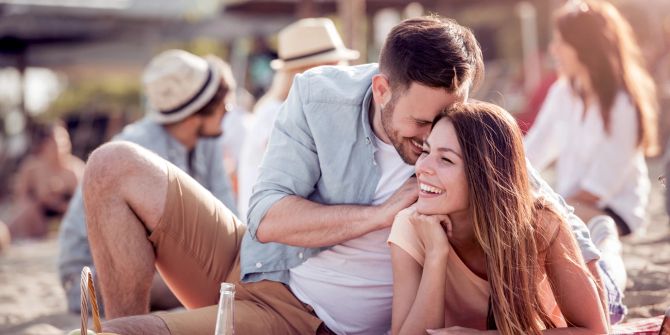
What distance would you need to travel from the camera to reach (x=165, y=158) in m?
5.32

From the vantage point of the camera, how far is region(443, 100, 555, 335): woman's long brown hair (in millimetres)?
2816

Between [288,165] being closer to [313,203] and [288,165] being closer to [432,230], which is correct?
[313,203]

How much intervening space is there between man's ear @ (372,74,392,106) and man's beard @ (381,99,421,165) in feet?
0.08

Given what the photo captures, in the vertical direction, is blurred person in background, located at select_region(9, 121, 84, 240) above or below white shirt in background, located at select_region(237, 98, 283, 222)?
below

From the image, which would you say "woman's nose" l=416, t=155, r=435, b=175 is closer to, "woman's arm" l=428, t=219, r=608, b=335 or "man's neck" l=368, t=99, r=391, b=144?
"man's neck" l=368, t=99, r=391, b=144

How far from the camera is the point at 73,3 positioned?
44.9 ft

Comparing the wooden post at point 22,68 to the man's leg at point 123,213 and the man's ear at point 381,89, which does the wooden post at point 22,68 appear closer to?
the man's leg at point 123,213

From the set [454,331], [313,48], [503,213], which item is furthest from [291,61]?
[454,331]

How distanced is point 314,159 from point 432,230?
0.61 metres

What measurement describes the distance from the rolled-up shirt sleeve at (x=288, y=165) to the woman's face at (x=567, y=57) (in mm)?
2545

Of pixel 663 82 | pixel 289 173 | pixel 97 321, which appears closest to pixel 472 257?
pixel 289 173

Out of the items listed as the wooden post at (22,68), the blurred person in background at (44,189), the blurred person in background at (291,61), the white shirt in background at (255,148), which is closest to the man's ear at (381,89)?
the white shirt in background at (255,148)

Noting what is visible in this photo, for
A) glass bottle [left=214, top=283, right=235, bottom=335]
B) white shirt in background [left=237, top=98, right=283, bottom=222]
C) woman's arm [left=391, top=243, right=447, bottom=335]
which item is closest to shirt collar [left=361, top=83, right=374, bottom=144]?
woman's arm [left=391, top=243, right=447, bottom=335]

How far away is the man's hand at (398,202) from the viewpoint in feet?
9.92
